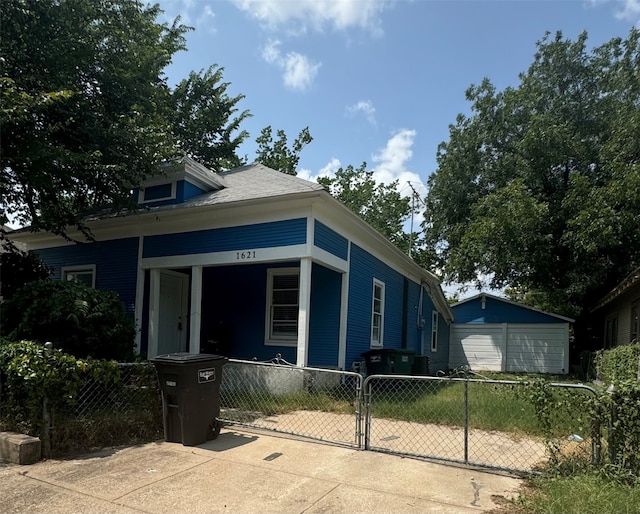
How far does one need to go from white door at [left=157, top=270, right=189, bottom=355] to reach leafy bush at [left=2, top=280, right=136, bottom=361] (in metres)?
3.20

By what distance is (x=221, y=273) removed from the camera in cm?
1249

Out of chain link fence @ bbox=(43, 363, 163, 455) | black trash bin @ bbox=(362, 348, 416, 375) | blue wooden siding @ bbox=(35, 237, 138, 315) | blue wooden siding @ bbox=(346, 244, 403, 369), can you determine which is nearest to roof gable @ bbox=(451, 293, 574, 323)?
blue wooden siding @ bbox=(346, 244, 403, 369)

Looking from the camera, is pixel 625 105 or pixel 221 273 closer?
pixel 221 273

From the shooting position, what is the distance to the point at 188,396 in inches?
216

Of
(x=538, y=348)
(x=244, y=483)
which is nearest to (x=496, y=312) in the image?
(x=538, y=348)

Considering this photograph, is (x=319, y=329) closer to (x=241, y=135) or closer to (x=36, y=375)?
(x=36, y=375)

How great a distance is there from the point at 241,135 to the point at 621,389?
19.8 m

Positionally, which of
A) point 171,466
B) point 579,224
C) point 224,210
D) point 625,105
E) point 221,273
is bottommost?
point 171,466

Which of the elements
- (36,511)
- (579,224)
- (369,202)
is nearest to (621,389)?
(36,511)

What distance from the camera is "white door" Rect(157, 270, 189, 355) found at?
1173 centimetres

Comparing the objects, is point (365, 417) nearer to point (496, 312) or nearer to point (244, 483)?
point (244, 483)

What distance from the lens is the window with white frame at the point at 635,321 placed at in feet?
45.2

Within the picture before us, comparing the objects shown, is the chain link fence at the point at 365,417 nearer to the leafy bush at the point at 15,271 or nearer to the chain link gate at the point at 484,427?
the chain link gate at the point at 484,427

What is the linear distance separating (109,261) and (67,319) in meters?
4.59
